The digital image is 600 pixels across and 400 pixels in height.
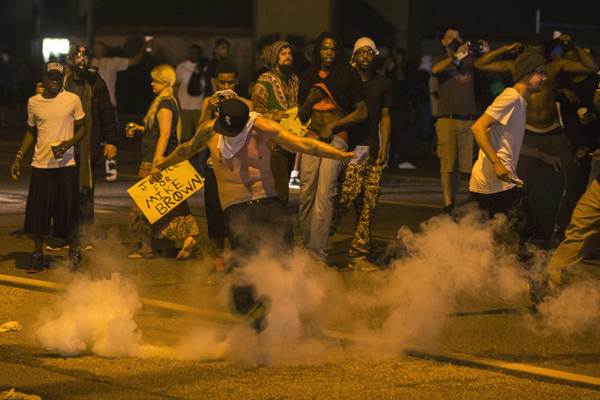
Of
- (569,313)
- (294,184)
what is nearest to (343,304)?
(569,313)

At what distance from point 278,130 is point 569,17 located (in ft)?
114

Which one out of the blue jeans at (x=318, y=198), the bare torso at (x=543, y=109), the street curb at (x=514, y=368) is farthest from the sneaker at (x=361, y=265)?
the street curb at (x=514, y=368)

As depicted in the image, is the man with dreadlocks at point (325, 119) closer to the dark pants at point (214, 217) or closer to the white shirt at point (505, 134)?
the dark pants at point (214, 217)

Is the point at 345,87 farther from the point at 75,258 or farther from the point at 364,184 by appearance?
the point at 75,258

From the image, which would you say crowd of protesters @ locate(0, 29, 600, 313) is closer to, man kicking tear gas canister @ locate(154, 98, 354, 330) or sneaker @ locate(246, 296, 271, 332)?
man kicking tear gas canister @ locate(154, 98, 354, 330)

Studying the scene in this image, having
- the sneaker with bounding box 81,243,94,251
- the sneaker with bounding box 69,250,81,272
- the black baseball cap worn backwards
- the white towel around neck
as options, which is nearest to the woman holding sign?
the sneaker with bounding box 81,243,94,251

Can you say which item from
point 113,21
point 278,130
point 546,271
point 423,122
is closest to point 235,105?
point 278,130

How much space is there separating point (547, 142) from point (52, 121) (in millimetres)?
4108

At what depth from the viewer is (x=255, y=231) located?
8508mm

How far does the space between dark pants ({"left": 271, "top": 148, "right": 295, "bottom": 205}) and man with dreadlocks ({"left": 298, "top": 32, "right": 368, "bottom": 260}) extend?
0.16 meters

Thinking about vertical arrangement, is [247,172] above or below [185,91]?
below

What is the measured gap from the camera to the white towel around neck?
8.46 metres

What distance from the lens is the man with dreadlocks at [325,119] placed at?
37.4 feet

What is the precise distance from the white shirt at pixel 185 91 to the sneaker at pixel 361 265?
5.84 metres
